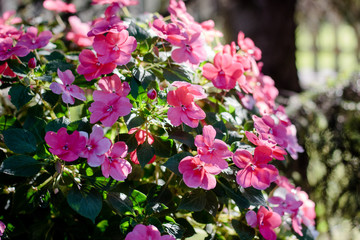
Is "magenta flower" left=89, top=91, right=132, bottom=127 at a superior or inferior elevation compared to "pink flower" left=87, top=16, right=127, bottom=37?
inferior

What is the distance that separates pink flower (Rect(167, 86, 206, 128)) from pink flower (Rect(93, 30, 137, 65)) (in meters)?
0.13

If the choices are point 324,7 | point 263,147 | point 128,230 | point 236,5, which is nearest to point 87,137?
point 128,230

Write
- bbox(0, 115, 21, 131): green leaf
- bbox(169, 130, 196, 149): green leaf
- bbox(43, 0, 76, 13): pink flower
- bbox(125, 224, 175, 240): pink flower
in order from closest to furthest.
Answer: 1. bbox(125, 224, 175, 240): pink flower
2. bbox(169, 130, 196, 149): green leaf
3. bbox(0, 115, 21, 131): green leaf
4. bbox(43, 0, 76, 13): pink flower

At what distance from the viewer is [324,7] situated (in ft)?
14.9

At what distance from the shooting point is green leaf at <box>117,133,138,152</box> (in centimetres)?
83

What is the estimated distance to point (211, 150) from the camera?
77cm

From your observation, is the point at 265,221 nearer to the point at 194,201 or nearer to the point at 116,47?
the point at 194,201

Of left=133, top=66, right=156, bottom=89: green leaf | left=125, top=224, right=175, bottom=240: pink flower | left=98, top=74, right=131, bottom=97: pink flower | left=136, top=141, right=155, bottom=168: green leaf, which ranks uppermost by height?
left=133, top=66, right=156, bottom=89: green leaf

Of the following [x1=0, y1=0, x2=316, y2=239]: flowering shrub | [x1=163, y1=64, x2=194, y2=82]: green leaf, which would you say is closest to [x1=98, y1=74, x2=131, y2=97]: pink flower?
[x1=0, y1=0, x2=316, y2=239]: flowering shrub

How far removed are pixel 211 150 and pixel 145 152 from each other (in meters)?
0.14

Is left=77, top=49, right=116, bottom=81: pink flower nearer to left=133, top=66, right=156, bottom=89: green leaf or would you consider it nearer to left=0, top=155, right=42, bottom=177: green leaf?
left=133, top=66, right=156, bottom=89: green leaf

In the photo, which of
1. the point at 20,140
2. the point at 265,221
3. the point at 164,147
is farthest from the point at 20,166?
the point at 265,221

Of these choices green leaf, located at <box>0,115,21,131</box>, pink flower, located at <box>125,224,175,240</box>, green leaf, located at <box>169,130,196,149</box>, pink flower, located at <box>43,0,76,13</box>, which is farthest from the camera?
pink flower, located at <box>43,0,76,13</box>

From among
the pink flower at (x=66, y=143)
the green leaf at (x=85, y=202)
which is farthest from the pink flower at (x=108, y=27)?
the green leaf at (x=85, y=202)
